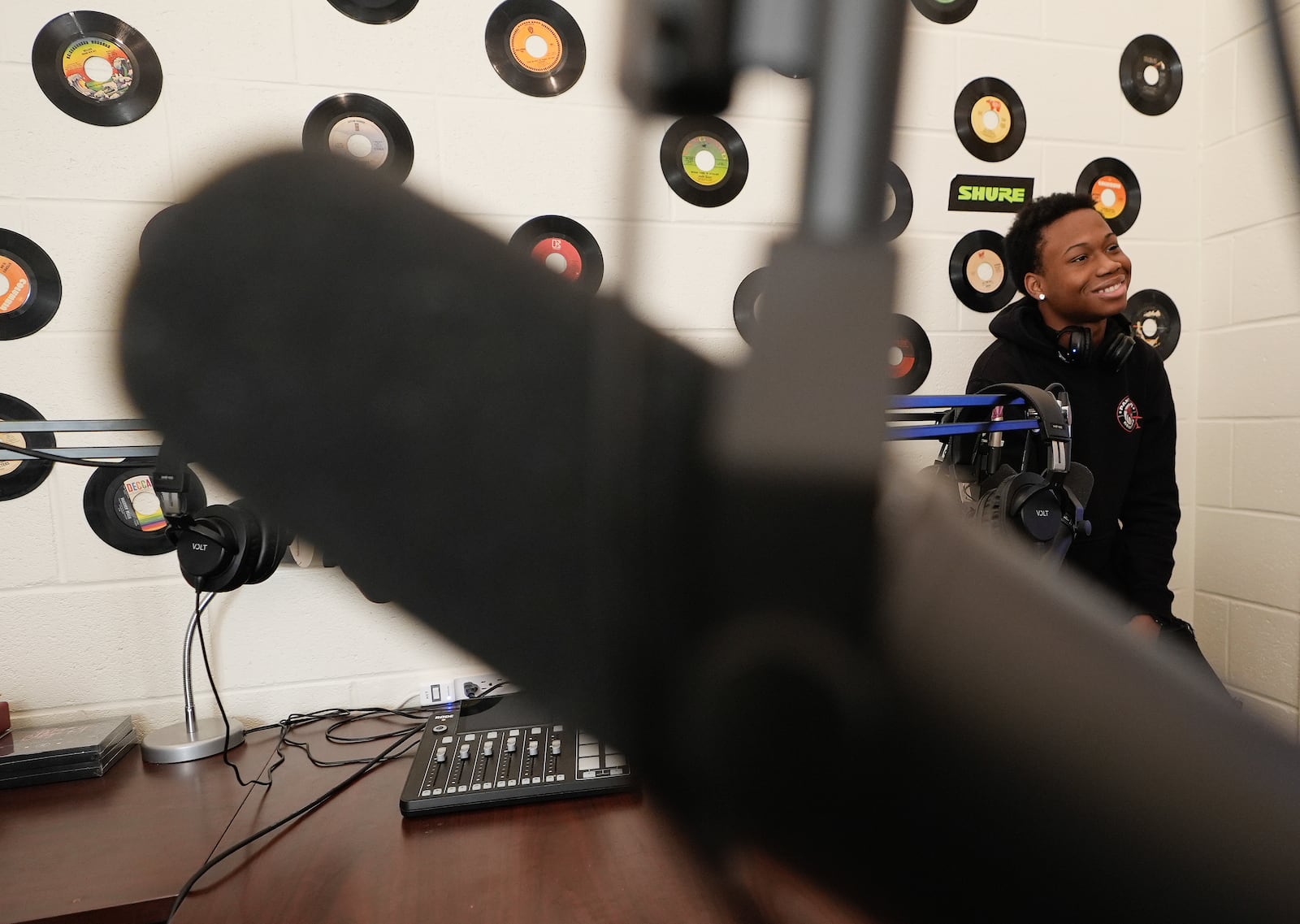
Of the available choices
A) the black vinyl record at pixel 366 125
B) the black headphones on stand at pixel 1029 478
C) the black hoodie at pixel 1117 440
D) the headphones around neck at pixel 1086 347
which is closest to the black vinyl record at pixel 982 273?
the black hoodie at pixel 1117 440

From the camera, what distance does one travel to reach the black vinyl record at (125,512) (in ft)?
A: 3.05

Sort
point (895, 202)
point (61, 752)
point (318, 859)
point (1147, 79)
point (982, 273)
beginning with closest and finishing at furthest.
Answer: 1. point (895, 202)
2. point (318, 859)
3. point (61, 752)
4. point (1147, 79)
5. point (982, 273)

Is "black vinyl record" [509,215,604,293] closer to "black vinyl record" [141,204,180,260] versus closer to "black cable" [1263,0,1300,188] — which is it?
"black vinyl record" [141,204,180,260]

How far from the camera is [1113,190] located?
1247 millimetres

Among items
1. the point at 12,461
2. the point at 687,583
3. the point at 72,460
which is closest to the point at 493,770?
the point at 72,460

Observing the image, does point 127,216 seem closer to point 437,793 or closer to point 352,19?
point 437,793

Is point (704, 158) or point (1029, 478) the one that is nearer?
point (704, 158)

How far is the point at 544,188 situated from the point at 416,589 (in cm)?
78

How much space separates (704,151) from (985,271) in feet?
3.75

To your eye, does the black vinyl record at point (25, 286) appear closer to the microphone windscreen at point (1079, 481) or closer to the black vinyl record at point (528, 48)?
the black vinyl record at point (528, 48)

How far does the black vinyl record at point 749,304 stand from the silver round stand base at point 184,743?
96 cm

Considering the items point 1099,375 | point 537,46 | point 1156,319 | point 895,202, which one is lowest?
point 895,202

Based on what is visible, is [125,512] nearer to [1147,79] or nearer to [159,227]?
[159,227]

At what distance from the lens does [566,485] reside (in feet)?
0.75
